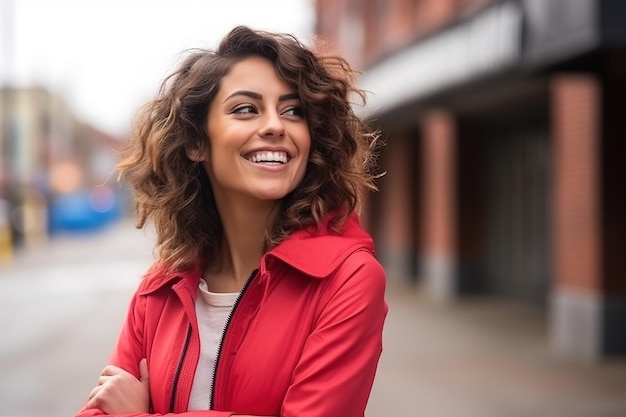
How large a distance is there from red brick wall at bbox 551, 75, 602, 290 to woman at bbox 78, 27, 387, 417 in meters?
7.30

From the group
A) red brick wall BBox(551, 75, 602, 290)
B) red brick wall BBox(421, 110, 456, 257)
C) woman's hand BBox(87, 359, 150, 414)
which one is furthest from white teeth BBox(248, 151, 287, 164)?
red brick wall BBox(421, 110, 456, 257)

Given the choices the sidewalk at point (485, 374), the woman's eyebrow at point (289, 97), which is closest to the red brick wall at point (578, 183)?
the sidewalk at point (485, 374)

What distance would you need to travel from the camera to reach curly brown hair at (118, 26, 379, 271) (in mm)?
2334

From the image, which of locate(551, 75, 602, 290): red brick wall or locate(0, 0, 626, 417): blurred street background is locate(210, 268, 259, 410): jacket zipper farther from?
locate(551, 75, 602, 290): red brick wall

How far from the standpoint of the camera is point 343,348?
2137mm

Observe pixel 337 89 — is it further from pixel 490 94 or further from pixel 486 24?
pixel 490 94

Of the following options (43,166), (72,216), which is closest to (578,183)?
(72,216)

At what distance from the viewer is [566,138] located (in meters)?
10.3

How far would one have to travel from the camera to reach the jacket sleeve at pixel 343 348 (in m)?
2.11

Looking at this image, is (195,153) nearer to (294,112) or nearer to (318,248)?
(294,112)

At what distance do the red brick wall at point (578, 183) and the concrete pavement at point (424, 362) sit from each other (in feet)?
3.32

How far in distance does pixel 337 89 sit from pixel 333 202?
296 millimetres

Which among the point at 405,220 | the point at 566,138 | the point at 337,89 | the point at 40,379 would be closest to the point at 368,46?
the point at 405,220

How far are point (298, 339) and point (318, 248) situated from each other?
0.23 metres
